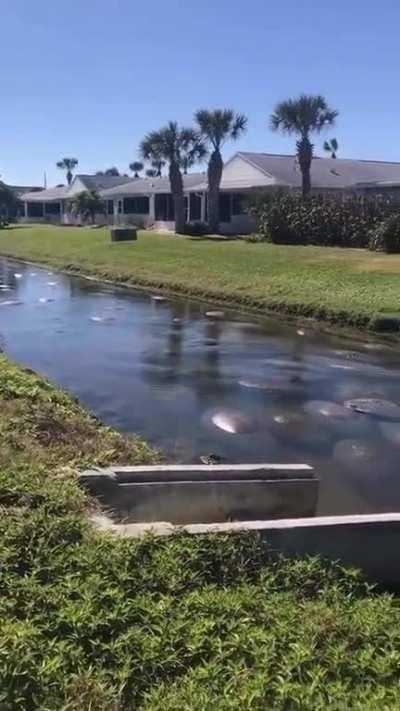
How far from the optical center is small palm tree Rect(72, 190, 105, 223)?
60.0m

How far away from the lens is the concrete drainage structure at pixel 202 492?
5.82m

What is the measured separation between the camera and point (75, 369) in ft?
41.4

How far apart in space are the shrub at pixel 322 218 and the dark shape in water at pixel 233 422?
21783mm

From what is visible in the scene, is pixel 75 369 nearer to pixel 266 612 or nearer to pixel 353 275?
pixel 266 612

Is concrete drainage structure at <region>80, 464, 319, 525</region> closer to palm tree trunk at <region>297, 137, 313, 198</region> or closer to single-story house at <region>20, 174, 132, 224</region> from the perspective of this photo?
palm tree trunk at <region>297, 137, 313, 198</region>

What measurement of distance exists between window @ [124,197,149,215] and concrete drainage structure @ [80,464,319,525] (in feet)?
157

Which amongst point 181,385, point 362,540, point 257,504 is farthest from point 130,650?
point 181,385

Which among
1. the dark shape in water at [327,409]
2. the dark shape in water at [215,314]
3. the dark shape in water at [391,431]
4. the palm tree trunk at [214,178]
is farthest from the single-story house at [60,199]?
the dark shape in water at [391,431]

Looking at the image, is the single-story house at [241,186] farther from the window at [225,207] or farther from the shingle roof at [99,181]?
the shingle roof at [99,181]

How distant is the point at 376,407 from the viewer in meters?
10.3

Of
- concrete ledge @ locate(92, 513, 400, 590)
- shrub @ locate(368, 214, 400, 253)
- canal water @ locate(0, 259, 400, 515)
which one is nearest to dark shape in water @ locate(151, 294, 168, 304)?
canal water @ locate(0, 259, 400, 515)

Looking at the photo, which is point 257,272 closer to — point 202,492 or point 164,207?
point 202,492

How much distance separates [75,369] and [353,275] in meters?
11.3

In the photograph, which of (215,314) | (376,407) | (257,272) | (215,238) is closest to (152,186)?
(215,238)
